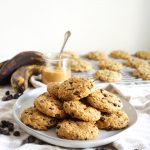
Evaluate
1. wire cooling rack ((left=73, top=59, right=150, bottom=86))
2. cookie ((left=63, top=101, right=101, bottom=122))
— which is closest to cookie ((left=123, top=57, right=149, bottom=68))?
wire cooling rack ((left=73, top=59, right=150, bottom=86))

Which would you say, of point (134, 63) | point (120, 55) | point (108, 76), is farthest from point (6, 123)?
point (120, 55)

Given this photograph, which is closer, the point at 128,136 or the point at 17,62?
the point at 128,136

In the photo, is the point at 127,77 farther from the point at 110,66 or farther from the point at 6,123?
the point at 6,123

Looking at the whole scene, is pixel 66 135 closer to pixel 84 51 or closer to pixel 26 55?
pixel 26 55

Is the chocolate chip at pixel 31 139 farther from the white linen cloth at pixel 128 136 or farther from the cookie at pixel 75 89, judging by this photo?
the cookie at pixel 75 89

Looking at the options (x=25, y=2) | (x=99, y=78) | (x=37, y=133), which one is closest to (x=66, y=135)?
(x=37, y=133)

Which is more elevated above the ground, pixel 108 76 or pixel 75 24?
pixel 75 24
